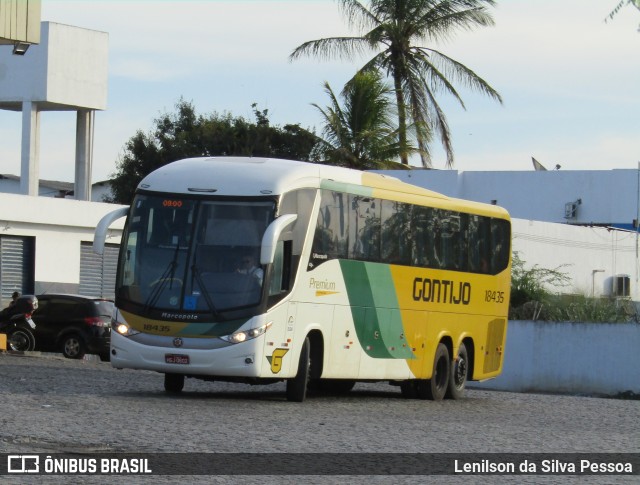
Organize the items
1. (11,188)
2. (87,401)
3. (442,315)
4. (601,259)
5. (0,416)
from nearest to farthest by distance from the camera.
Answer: (0,416), (87,401), (442,315), (601,259), (11,188)

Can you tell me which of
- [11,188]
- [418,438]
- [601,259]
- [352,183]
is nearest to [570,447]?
[418,438]

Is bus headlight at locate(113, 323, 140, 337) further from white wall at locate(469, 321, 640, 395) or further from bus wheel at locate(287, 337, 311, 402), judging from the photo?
white wall at locate(469, 321, 640, 395)

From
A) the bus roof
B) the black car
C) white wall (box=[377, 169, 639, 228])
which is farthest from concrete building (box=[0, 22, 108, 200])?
the bus roof

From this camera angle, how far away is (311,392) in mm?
23484

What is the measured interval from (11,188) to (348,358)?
61281 mm

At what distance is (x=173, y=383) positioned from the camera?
20828mm

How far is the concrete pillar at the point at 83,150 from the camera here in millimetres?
45594

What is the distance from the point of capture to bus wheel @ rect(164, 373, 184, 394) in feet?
68.2

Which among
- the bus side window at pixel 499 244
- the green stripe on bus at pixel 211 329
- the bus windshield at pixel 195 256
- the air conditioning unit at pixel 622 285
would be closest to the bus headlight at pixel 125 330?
the bus windshield at pixel 195 256

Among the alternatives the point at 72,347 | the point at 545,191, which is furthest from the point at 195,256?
the point at 545,191

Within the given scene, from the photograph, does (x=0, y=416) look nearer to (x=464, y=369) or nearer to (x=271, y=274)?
(x=271, y=274)

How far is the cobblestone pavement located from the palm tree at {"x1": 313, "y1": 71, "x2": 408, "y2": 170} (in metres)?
28.1

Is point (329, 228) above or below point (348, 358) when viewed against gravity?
above

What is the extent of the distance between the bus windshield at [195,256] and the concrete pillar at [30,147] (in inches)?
1002
